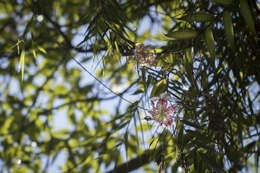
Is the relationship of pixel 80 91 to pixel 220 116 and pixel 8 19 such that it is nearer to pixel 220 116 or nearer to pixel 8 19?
pixel 8 19

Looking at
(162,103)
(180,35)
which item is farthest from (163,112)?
(180,35)

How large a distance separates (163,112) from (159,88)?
5cm

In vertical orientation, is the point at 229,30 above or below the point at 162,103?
above

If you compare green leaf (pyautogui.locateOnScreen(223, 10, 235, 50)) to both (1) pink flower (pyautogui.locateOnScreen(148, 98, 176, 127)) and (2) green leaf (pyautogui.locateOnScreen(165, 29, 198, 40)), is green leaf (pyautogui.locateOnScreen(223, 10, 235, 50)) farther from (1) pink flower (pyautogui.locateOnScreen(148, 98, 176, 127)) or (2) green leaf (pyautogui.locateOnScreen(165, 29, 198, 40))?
(1) pink flower (pyautogui.locateOnScreen(148, 98, 176, 127))

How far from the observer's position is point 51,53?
146cm

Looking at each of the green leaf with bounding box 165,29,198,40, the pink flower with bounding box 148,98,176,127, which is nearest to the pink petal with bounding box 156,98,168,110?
the pink flower with bounding box 148,98,176,127

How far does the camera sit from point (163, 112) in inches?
22.3

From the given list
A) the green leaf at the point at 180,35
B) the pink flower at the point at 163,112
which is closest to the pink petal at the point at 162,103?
the pink flower at the point at 163,112

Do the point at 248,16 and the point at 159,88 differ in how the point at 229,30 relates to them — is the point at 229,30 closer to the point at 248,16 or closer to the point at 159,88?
the point at 248,16

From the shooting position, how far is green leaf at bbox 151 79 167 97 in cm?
57

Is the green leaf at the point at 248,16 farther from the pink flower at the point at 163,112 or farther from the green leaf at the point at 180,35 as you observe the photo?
the pink flower at the point at 163,112

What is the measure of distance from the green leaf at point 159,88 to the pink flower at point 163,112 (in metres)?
0.01

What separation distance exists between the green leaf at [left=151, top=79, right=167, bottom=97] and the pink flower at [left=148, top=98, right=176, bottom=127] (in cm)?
1

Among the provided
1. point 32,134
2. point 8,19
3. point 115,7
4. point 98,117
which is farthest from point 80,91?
point 115,7
